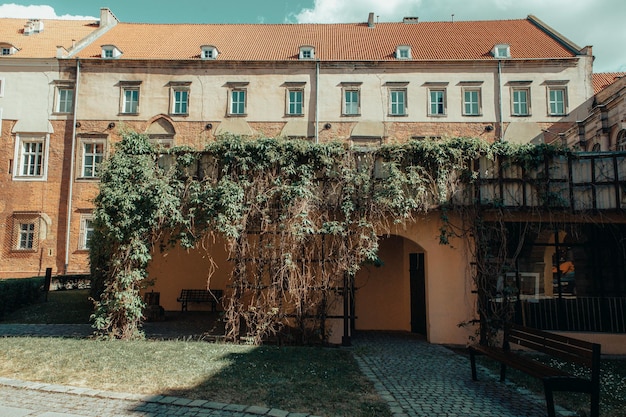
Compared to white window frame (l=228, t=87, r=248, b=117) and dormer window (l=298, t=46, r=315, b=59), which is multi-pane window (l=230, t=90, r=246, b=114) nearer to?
white window frame (l=228, t=87, r=248, b=117)

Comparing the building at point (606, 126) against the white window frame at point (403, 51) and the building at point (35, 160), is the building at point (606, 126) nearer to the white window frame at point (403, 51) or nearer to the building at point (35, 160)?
the white window frame at point (403, 51)

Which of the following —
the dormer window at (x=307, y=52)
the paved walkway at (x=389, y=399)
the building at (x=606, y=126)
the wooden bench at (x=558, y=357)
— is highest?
the dormer window at (x=307, y=52)

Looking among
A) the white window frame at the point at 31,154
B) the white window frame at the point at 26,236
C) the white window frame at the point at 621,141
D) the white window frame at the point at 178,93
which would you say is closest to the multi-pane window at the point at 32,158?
the white window frame at the point at 31,154

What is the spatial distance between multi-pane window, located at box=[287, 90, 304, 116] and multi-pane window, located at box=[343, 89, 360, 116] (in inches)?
101

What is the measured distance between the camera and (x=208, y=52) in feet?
89.8

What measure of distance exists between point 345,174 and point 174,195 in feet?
12.6

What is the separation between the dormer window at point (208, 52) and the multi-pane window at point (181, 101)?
117 inches

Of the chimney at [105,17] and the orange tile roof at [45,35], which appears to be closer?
the orange tile roof at [45,35]

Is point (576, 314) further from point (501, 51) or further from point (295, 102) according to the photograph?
point (501, 51)

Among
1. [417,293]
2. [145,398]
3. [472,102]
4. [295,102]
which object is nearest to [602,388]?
[417,293]

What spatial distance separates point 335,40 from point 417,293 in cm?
2217

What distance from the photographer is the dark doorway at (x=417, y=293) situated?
1176 cm

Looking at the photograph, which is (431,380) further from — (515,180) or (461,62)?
(461,62)

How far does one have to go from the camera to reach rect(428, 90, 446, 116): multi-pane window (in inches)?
1008
